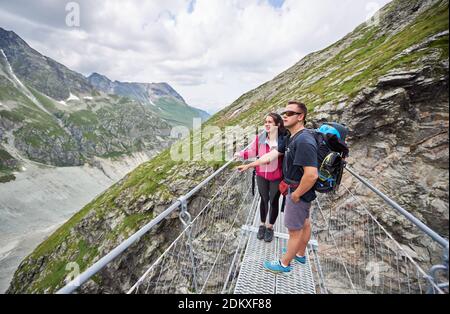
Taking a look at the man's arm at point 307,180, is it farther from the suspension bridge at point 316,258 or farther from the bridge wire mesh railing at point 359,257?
the bridge wire mesh railing at point 359,257

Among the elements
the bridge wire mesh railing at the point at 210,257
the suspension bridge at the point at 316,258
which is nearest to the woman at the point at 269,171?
the suspension bridge at the point at 316,258

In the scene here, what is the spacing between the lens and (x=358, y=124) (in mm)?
13430

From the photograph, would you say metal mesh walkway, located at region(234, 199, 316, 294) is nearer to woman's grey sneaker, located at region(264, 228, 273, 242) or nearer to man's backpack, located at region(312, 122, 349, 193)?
woman's grey sneaker, located at region(264, 228, 273, 242)

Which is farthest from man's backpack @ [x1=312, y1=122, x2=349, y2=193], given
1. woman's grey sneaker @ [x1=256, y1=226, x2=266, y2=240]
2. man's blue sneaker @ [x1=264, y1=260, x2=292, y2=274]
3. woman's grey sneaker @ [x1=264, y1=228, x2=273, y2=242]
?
woman's grey sneaker @ [x1=256, y1=226, x2=266, y2=240]

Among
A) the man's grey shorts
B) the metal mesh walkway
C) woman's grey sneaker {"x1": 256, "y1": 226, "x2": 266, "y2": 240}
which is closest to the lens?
the man's grey shorts

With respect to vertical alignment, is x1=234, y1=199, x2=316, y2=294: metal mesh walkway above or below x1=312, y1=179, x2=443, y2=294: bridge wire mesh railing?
above

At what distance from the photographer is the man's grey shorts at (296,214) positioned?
14.0ft

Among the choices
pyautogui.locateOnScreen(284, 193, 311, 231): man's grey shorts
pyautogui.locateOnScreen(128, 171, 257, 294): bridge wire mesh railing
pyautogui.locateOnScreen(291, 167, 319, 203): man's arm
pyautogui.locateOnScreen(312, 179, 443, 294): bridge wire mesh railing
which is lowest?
pyautogui.locateOnScreen(312, 179, 443, 294): bridge wire mesh railing

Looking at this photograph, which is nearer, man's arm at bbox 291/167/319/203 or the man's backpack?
man's arm at bbox 291/167/319/203

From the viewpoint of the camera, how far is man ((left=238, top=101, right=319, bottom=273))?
375 centimetres

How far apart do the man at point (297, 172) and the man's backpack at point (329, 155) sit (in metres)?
0.32
